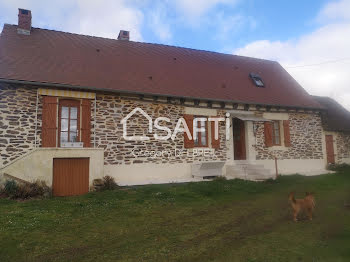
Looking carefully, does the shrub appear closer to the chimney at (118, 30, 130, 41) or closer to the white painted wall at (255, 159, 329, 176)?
the white painted wall at (255, 159, 329, 176)

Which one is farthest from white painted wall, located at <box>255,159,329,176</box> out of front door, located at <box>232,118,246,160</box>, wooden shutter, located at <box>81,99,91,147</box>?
wooden shutter, located at <box>81,99,91,147</box>

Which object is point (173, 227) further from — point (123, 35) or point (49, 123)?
point (123, 35)

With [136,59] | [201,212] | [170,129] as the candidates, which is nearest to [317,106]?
[170,129]

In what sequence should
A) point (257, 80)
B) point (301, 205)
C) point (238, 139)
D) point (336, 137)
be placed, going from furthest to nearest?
point (336, 137), point (257, 80), point (238, 139), point (301, 205)

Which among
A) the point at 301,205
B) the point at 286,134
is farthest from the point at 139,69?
the point at 301,205

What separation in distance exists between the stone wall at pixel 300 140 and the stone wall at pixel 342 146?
1.96m

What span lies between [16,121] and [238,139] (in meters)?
8.68

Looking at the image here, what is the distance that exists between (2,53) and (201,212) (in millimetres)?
8415

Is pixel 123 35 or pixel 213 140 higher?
pixel 123 35

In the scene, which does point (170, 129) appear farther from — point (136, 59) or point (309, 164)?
point (309, 164)

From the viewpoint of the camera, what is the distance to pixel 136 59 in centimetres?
1179

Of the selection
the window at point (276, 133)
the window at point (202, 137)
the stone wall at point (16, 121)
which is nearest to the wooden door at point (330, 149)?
the window at point (276, 133)

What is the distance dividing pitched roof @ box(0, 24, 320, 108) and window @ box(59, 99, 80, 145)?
72 cm

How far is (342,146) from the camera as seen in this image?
14602 mm
